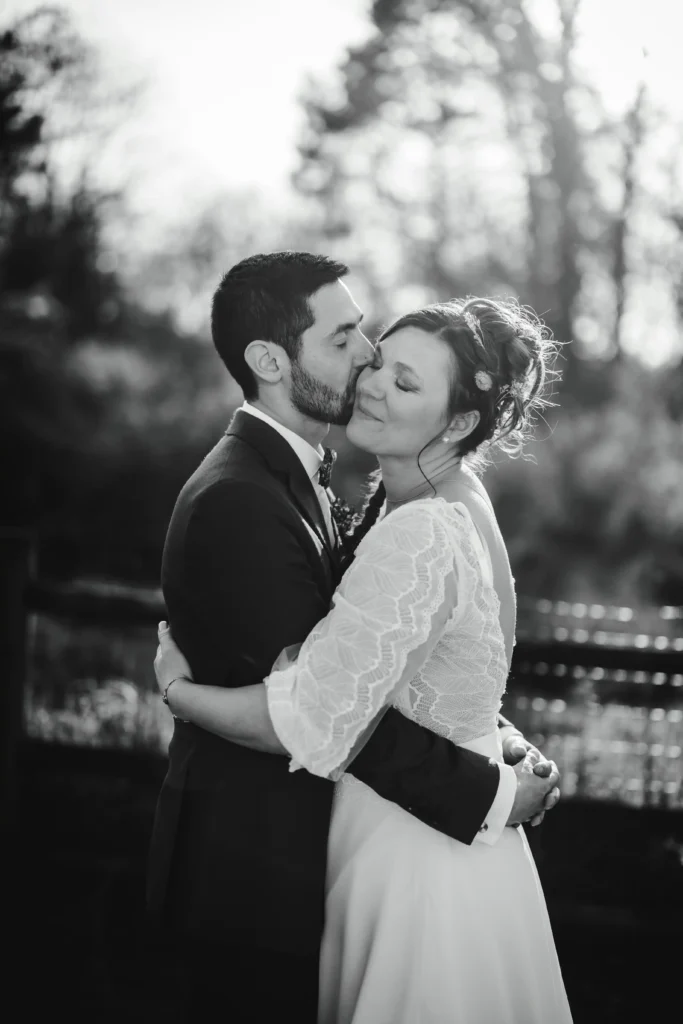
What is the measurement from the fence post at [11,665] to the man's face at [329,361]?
2.32 metres

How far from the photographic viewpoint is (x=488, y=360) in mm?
2459

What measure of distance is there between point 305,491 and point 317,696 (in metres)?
0.61

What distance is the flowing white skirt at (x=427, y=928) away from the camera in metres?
2.17

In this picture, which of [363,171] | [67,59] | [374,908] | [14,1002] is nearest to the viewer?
[374,908]

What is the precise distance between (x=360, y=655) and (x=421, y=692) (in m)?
0.29

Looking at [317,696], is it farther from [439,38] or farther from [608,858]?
[439,38]

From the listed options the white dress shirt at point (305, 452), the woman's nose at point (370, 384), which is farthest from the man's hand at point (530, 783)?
the woman's nose at point (370, 384)

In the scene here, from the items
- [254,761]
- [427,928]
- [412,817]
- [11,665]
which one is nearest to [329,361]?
[254,761]

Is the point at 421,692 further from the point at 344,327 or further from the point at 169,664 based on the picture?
the point at 344,327

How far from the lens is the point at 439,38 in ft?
33.4

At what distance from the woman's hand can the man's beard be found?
0.69 m

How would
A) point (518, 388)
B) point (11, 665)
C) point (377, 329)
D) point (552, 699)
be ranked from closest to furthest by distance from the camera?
point (518, 388) → point (11, 665) → point (552, 699) → point (377, 329)

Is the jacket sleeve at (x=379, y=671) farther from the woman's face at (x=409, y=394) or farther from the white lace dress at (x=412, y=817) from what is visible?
the woman's face at (x=409, y=394)

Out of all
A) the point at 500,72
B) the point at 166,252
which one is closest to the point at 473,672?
the point at 500,72
